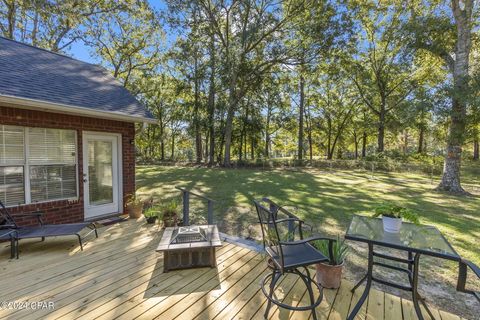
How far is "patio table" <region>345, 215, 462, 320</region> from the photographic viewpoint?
1806 millimetres

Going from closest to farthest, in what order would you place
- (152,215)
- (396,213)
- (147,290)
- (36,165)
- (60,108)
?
(396,213) < (147,290) < (60,108) < (36,165) < (152,215)

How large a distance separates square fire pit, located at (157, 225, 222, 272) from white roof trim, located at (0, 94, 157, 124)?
2856mm

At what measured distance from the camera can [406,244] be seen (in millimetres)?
1909

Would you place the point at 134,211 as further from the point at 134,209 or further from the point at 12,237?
the point at 12,237

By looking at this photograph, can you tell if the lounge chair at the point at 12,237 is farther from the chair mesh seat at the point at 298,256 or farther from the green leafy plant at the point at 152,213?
the chair mesh seat at the point at 298,256

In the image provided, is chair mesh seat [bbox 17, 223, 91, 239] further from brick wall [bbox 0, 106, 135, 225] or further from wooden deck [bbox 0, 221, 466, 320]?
brick wall [bbox 0, 106, 135, 225]

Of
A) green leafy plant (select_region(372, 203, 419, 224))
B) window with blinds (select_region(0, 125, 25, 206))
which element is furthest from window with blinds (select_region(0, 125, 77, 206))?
green leafy plant (select_region(372, 203, 419, 224))

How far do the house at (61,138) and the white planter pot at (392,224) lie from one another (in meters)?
4.77

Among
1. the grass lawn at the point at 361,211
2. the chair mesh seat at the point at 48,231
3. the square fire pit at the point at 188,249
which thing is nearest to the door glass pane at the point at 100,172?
the chair mesh seat at the point at 48,231

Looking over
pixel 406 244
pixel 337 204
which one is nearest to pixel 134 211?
pixel 406 244

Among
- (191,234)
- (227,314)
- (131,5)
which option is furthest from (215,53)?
(227,314)

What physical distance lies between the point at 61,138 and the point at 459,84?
39.0 feet

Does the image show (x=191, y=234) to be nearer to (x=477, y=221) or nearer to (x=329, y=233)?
(x=329, y=233)

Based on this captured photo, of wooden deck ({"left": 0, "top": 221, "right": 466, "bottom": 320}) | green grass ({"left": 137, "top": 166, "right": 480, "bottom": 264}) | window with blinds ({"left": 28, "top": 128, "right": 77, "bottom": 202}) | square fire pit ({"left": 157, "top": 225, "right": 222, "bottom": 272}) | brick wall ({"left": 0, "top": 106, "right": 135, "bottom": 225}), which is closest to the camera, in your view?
wooden deck ({"left": 0, "top": 221, "right": 466, "bottom": 320})
